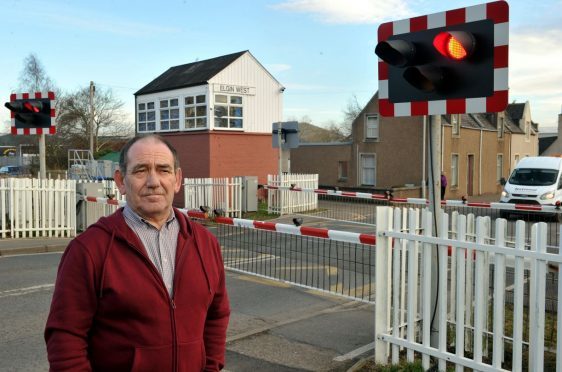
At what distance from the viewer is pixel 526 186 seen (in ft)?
68.2

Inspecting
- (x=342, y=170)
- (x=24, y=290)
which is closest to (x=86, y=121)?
(x=342, y=170)

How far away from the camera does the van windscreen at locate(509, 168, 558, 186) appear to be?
2105 cm

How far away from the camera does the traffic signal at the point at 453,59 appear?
4230mm

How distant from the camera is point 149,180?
2459 mm

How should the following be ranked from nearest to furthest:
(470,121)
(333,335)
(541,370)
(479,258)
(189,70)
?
(541,370)
(479,258)
(333,335)
(189,70)
(470,121)

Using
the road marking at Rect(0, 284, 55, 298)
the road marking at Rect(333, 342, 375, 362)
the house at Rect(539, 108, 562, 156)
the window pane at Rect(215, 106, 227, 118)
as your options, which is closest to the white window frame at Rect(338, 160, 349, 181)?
the window pane at Rect(215, 106, 227, 118)

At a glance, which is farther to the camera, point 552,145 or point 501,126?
point 552,145

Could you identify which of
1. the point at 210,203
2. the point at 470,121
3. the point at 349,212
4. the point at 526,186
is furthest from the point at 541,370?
the point at 470,121

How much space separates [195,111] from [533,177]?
45.6 feet

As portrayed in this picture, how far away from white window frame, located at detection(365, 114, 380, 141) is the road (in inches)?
991

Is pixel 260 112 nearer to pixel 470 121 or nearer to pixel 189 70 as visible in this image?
pixel 189 70

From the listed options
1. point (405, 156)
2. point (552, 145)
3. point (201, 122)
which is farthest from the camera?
point (552, 145)

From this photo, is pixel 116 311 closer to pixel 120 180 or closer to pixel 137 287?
pixel 137 287

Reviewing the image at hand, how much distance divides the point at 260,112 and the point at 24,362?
19351 millimetres
